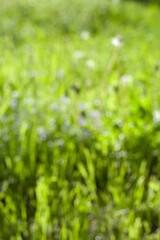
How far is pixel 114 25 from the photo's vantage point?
5211mm

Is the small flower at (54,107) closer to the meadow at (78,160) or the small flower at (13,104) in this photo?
the meadow at (78,160)

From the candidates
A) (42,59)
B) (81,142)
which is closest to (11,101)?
(81,142)

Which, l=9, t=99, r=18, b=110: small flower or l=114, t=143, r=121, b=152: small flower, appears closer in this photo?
l=114, t=143, r=121, b=152: small flower

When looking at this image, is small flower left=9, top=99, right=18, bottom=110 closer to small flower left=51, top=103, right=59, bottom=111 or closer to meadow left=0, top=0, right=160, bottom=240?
meadow left=0, top=0, right=160, bottom=240

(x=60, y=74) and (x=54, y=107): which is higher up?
(x=54, y=107)

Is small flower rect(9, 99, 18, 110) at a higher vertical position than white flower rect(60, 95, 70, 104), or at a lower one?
higher

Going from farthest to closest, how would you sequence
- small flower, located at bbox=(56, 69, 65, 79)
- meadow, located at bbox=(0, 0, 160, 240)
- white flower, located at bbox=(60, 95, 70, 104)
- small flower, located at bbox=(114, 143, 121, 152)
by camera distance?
small flower, located at bbox=(56, 69, 65, 79) < white flower, located at bbox=(60, 95, 70, 104) < small flower, located at bbox=(114, 143, 121, 152) < meadow, located at bbox=(0, 0, 160, 240)

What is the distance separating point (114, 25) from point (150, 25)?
2.83 ft

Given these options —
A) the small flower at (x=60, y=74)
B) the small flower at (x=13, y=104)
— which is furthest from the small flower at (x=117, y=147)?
the small flower at (x=60, y=74)

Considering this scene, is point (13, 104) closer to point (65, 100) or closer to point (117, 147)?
point (65, 100)

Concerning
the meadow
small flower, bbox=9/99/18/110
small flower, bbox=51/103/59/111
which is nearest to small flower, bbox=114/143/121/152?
the meadow

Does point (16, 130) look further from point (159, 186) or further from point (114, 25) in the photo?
point (114, 25)

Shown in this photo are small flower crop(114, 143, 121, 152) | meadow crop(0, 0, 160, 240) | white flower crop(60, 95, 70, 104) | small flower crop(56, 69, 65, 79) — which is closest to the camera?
meadow crop(0, 0, 160, 240)

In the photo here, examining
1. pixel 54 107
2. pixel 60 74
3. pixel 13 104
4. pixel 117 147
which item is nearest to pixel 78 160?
pixel 117 147
